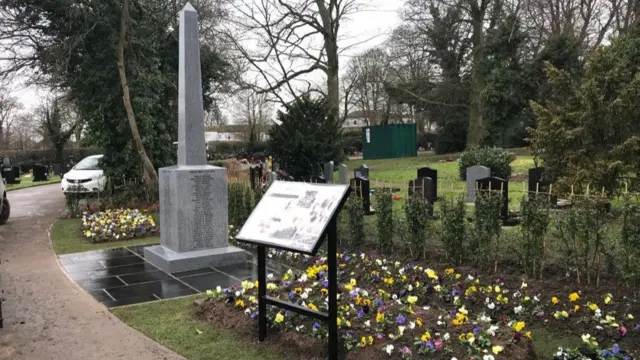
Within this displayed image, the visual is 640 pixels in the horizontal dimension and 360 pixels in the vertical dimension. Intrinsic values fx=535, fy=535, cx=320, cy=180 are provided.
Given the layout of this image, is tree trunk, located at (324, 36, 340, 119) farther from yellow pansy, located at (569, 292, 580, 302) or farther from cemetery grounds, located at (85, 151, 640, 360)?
yellow pansy, located at (569, 292, 580, 302)

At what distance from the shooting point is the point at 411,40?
107 feet

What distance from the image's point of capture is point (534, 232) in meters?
6.00

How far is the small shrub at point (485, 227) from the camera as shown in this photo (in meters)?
6.51

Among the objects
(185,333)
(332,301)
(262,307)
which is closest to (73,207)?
(185,333)

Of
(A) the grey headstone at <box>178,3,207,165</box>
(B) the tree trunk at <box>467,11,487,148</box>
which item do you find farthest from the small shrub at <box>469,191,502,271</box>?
(B) the tree trunk at <box>467,11,487,148</box>

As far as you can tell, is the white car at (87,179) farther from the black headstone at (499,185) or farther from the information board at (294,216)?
the information board at (294,216)

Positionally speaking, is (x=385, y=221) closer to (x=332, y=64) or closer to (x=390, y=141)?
(x=332, y=64)

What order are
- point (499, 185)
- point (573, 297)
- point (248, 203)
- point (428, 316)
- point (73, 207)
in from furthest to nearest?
point (73, 207)
point (248, 203)
point (499, 185)
point (573, 297)
point (428, 316)

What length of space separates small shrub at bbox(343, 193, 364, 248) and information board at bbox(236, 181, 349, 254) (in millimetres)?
3407

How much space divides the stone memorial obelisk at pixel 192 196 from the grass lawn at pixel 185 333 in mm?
1941

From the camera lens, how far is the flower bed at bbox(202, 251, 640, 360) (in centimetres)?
414

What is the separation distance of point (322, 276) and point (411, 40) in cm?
2864

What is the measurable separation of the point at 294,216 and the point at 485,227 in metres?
3.00

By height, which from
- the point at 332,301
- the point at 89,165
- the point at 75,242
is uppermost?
the point at 89,165
